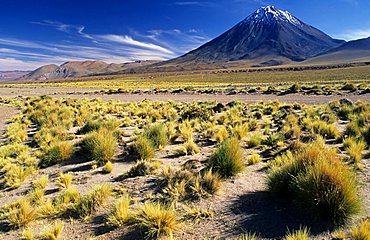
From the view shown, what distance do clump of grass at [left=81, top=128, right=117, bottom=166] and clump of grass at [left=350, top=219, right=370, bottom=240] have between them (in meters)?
6.11

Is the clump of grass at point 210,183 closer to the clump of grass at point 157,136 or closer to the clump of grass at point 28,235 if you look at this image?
the clump of grass at point 28,235

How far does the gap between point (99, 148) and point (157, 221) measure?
4.43 metres

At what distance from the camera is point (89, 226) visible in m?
5.11

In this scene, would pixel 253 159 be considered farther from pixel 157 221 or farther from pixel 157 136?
pixel 157 221

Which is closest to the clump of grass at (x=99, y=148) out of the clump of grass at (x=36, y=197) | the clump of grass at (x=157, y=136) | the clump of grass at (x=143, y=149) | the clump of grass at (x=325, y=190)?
the clump of grass at (x=143, y=149)

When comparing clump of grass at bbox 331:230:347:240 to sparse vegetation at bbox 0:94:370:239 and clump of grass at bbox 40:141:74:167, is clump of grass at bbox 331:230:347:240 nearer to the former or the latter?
sparse vegetation at bbox 0:94:370:239

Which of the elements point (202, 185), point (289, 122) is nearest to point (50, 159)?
point (202, 185)

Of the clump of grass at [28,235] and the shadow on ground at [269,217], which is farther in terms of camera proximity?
the clump of grass at [28,235]

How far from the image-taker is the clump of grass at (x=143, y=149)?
28.4 feet

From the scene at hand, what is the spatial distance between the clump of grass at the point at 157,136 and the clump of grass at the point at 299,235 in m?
5.74

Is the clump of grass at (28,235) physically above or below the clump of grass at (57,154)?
below

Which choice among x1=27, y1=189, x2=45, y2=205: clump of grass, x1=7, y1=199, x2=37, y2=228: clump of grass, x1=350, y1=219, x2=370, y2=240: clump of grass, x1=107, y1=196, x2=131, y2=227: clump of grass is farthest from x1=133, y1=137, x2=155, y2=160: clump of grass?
x1=350, y1=219, x2=370, y2=240: clump of grass

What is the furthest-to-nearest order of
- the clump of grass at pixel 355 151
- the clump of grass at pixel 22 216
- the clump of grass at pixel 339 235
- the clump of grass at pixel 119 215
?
the clump of grass at pixel 355 151 → the clump of grass at pixel 22 216 → the clump of grass at pixel 119 215 → the clump of grass at pixel 339 235

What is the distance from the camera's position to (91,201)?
18.7 ft
